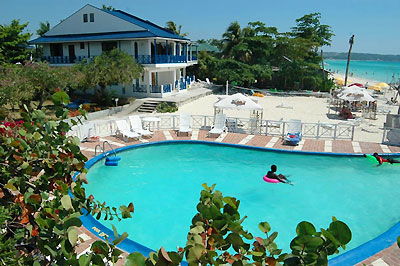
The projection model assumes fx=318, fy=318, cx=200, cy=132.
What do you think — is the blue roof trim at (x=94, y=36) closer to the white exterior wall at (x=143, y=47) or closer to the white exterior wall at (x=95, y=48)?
the white exterior wall at (x=95, y=48)

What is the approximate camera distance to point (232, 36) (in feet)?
137

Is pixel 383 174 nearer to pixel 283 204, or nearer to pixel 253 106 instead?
pixel 283 204

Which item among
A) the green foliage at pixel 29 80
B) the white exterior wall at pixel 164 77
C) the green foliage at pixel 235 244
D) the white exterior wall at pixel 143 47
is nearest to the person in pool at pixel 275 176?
the green foliage at pixel 235 244

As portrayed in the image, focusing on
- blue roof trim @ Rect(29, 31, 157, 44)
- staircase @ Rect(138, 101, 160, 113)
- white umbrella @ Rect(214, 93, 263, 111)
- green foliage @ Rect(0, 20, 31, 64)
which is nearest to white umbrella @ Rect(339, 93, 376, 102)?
white umbrella @ Rect(214, 93, 263, 111)

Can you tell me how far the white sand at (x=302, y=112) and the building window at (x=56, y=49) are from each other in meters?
15.5

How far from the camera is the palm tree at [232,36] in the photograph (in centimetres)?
4209

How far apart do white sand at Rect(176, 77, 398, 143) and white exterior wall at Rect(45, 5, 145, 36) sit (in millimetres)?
9887

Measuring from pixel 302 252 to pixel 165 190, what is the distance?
10.2 m

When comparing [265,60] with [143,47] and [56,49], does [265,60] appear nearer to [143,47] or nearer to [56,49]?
[143,47]

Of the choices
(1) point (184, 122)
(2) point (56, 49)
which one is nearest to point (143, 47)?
(2) point (56, 49)

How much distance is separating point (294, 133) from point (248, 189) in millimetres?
5763

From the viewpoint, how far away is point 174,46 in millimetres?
34281

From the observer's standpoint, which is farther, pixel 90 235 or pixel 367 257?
pixel 90 235

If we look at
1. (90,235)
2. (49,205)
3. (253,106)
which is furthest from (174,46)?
(49,205)
